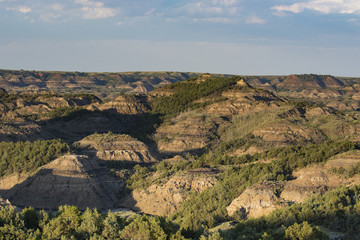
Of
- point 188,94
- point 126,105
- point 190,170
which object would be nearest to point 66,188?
point 190,170

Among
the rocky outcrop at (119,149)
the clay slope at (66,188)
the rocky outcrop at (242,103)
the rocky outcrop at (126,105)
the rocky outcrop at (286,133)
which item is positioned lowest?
the clay slope at (66,188)

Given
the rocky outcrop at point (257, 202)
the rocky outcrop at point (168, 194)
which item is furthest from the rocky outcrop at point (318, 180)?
the rocky outcrop at point (168, 194)

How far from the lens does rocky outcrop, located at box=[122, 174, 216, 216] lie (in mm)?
61438

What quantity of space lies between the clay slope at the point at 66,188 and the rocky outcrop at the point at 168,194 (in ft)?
11.7

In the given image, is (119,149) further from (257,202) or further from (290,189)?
(290,189)

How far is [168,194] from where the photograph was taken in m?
62.8

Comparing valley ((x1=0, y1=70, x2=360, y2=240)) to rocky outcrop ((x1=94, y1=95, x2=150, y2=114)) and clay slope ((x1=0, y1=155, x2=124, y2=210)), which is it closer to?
clay slope ((x1=0, y1=155, x2=124, y2=210))

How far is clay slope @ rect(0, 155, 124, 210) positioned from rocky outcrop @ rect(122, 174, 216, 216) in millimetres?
3579

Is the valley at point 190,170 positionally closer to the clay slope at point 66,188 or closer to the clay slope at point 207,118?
the clay slope at point 66,188

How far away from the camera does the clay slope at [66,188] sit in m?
64.6

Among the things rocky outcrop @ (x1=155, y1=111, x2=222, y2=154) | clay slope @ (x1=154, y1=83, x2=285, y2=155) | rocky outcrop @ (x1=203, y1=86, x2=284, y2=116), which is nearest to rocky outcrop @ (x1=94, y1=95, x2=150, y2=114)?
clay slope @ (x1=154, y1=83, x2=285, y2=155)

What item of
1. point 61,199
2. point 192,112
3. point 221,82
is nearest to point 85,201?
point 61,199

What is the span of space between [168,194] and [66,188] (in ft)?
44.2

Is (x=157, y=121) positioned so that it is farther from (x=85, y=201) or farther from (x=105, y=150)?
(x=85, y=201)
